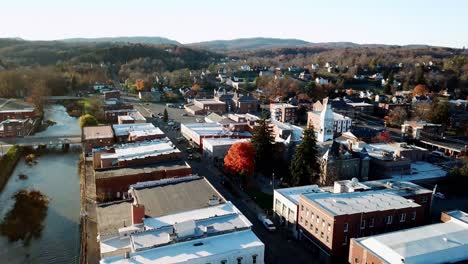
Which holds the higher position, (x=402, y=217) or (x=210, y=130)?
(x=210, y=130)

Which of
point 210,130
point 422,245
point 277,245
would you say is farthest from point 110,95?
point 422,245

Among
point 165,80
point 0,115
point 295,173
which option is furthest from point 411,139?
point 165,80

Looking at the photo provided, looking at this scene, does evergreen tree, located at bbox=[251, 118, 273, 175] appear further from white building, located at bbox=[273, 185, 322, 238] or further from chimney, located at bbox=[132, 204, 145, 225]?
chimney, located at bbox=[132, 204, 145, 225]

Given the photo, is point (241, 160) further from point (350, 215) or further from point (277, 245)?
point (350, 215)

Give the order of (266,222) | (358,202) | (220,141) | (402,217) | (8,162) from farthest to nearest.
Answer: (220,141)
(8,162)
(266,222)
(358,202)
(402,217)

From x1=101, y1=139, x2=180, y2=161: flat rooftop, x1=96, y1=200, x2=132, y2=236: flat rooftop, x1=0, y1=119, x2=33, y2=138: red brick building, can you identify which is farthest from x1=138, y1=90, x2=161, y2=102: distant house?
x1=96, y1=200, x2=132, y2=236: flat rooftop

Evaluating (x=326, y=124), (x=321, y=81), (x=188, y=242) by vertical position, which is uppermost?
(x=321, y=81)
